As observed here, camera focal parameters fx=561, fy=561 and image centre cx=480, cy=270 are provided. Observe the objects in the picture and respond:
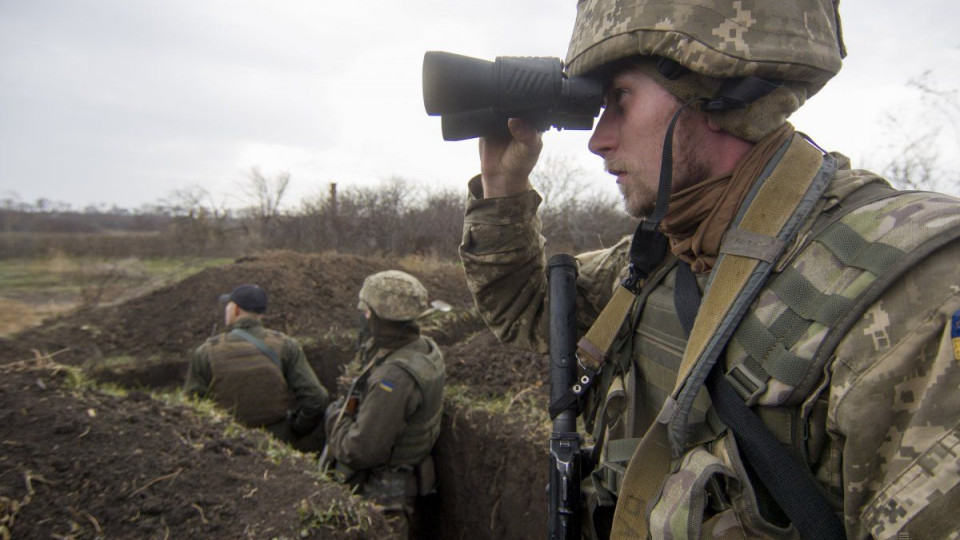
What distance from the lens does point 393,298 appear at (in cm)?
404

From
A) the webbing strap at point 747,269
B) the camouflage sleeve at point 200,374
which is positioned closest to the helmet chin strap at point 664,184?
the webbing strap at point 747,269

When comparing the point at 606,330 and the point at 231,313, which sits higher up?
the point at 606,330

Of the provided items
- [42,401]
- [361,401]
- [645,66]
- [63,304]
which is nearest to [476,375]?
[361,401]

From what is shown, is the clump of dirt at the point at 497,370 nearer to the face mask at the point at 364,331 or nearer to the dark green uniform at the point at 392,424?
the dark green uniform at the point at 392,424

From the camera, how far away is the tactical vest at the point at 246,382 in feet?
15.4

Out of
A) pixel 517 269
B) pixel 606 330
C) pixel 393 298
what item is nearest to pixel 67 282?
pixel 393 298

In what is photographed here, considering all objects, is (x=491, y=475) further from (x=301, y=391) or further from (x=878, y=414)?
(x=878, y=414)

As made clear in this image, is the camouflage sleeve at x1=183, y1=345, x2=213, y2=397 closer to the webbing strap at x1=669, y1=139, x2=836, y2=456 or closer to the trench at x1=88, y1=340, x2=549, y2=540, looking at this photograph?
the trench at x1=88, y1=340, x2=549, y2=540

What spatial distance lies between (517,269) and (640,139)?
69cm

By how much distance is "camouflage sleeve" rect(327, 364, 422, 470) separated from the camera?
3719 mm

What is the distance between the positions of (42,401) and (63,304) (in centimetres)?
1229

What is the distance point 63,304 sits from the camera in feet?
41.2

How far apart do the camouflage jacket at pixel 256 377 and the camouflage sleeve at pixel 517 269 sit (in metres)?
3.54

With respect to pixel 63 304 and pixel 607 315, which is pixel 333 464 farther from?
pixel 63 304
